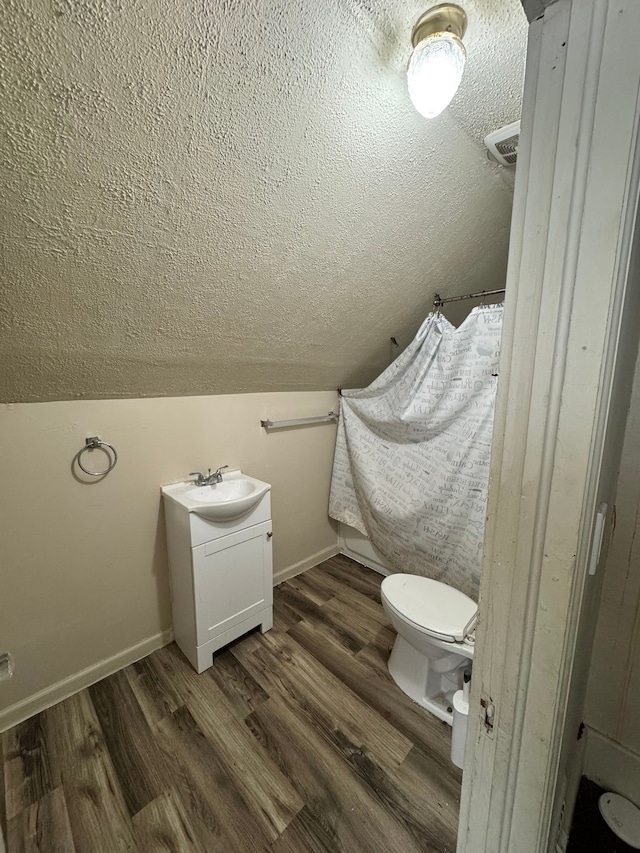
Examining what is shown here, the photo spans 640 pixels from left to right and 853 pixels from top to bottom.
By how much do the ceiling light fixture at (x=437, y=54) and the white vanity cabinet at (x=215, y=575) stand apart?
1.58 metres

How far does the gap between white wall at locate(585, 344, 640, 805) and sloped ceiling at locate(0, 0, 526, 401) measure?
980 mm

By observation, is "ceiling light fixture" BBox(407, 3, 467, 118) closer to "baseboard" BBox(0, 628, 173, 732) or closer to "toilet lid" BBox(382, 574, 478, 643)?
"toilet lid" BBox(382, 574, 478, 643)

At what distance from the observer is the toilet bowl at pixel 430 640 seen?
1.31 metres

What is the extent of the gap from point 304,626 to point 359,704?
20.3 inches

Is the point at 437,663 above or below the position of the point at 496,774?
below

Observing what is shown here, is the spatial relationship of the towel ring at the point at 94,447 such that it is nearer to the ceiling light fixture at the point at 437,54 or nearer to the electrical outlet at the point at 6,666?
the electrical outlet at the point at 6,666

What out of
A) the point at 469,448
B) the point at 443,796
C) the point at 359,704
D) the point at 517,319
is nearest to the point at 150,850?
the point at 359,704

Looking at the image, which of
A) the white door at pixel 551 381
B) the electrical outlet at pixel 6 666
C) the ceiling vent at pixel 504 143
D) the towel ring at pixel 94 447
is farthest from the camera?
the towel ring at pixel 94 447

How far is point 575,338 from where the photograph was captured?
437 mm

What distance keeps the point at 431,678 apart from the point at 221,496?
1291 millimetres

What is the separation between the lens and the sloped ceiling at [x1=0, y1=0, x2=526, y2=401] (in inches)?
26.2

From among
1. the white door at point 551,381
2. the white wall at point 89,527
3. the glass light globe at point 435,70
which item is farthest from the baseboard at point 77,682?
the glass light globe at point 435,70

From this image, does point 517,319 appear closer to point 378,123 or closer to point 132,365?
point 378,123

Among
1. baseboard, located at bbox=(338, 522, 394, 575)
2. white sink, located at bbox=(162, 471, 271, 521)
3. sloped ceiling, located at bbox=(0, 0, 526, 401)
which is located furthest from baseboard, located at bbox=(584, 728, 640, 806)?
sloped ceiling, located at bbox=(0, 0, 526, 401)
